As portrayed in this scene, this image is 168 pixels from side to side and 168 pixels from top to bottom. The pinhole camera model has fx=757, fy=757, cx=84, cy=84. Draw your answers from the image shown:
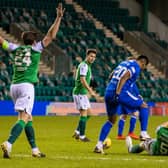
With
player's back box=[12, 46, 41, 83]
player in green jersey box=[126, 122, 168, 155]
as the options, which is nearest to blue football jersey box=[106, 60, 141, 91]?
player in green jersey box=[126, 122, 168, 155]

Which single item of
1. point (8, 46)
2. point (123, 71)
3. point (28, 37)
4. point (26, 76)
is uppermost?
point (28, 37)

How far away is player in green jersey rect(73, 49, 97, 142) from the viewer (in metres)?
17.0

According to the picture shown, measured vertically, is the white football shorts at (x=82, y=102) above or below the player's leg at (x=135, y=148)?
above

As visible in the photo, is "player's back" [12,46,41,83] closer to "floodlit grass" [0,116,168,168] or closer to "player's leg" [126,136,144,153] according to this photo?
"floodlit grass" [0,116,168,168]

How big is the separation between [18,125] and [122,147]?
12.4 feet

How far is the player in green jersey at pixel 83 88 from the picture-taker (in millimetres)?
17047

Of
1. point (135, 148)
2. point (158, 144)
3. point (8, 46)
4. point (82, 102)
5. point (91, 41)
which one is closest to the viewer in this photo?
point (8, 46)

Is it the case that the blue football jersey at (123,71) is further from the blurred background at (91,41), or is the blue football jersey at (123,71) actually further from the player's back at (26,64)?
the blurred background at (91,41)

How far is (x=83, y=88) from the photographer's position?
17.9m

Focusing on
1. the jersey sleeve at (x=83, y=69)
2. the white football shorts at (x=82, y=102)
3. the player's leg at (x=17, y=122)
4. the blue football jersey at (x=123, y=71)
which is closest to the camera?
the player's leg at (x=17, y=122)

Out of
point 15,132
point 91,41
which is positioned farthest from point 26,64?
point 91,41

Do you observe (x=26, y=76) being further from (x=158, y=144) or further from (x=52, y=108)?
(x=52, y=108)

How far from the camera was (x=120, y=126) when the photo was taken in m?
17.6

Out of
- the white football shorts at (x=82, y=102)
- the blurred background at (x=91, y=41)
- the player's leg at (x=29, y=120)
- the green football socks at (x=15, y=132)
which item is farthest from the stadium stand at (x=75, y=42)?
the green football socks at (x=15, y=132)
